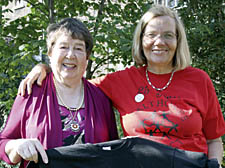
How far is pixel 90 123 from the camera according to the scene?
236cm

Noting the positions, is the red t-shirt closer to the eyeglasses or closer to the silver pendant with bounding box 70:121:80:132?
the eyeglasses

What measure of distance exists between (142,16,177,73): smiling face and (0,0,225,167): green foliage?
3.57 ft

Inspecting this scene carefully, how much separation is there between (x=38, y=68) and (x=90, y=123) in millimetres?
627

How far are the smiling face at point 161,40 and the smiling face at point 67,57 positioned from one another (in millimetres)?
586

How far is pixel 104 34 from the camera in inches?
150

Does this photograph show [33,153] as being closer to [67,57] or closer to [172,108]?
[67,57]

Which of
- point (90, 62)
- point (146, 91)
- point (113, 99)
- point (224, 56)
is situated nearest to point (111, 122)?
point (113, 99)

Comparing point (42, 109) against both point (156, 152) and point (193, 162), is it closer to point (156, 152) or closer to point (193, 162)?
point (156, 152)

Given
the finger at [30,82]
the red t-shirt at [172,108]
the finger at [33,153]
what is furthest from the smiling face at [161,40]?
the finger at [33,153]

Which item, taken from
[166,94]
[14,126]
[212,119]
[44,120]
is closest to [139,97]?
[166,94]

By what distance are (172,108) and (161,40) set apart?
550 mm

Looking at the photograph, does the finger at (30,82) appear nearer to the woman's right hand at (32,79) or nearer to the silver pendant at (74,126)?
the woman's right hand at (32,79)

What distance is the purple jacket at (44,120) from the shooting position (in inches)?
87.9

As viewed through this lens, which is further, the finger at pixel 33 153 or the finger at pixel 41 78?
the finger at pixel 41 78
